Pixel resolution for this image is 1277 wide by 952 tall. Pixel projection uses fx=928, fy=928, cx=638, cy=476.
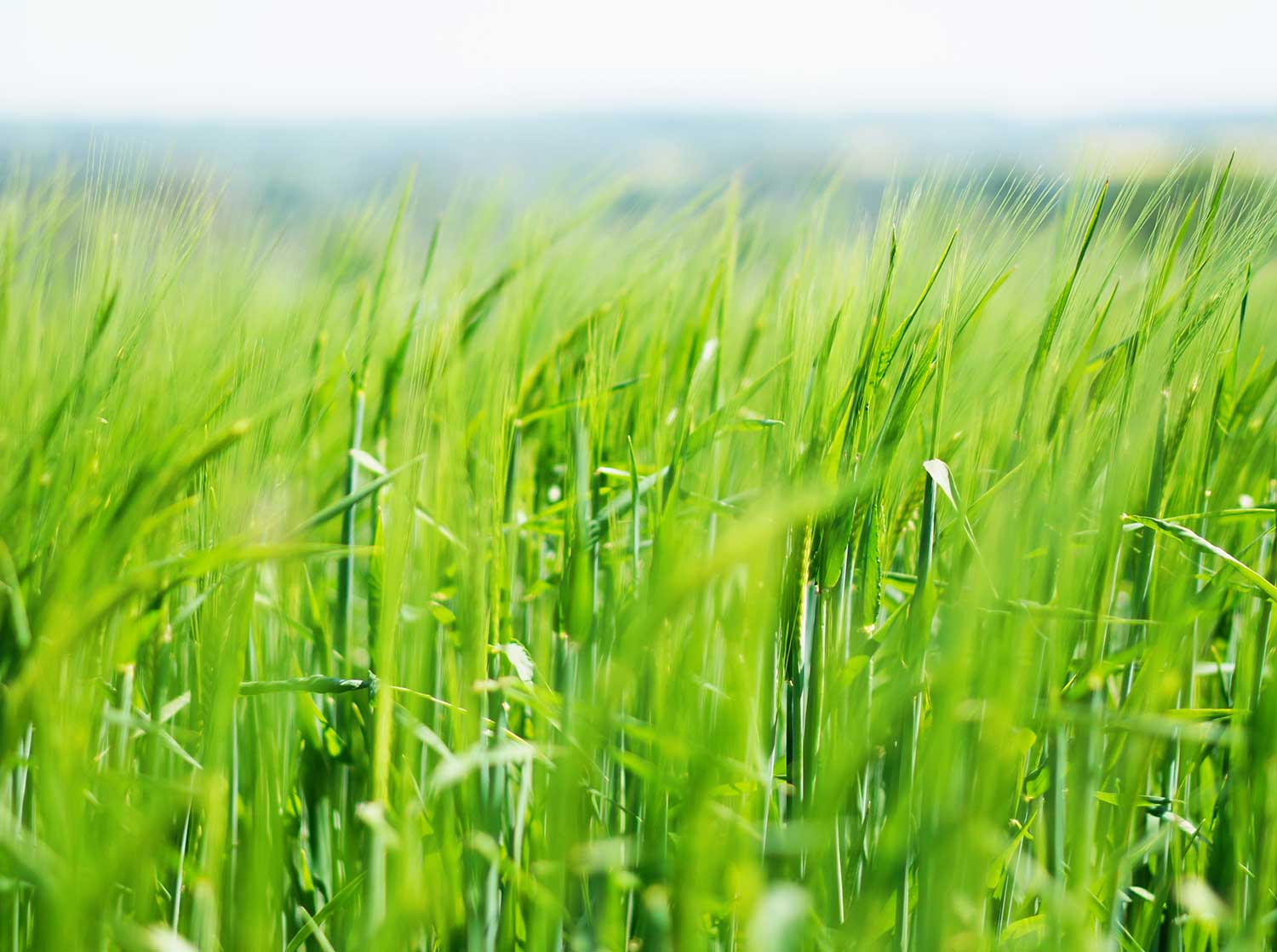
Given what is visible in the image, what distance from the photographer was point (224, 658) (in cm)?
34

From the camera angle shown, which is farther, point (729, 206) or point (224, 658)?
point (729, 206)

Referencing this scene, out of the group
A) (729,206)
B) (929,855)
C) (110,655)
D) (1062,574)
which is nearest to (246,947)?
(110,655)

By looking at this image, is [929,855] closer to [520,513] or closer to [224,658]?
[224,658]

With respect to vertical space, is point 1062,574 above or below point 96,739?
above

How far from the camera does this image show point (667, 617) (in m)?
0.29

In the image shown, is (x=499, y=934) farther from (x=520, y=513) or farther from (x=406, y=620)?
(x=520, y=513)

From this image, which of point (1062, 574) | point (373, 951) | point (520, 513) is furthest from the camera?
point (520, 513)

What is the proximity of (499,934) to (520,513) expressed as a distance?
0.34m

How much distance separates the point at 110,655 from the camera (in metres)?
0.37

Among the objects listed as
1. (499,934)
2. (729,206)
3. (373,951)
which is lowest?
(499,934)

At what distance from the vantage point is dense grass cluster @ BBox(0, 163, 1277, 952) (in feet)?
1.10

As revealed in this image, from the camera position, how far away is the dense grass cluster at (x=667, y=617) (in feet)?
1.10

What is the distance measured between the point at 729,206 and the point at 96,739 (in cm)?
62

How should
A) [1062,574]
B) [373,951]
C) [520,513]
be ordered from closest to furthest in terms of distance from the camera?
[373,951] < [1062,574] < [520,513]
